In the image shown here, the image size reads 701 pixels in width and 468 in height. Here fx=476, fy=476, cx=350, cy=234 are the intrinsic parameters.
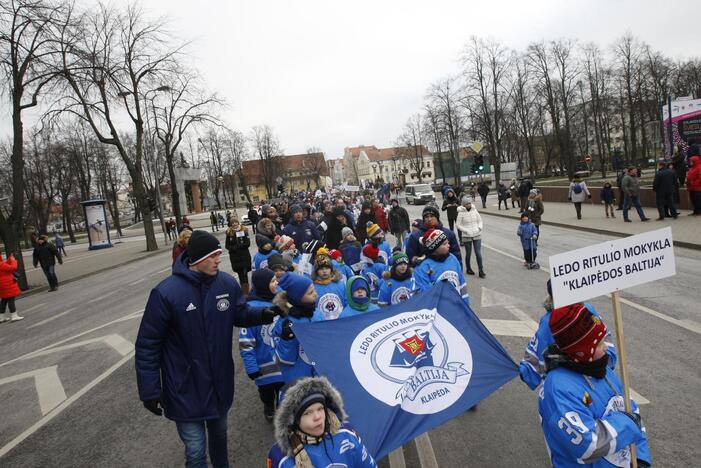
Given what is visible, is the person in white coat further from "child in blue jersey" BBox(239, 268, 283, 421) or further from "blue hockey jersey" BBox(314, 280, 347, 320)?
"child in blue jersey" BBox(239, 268, 283, 421)

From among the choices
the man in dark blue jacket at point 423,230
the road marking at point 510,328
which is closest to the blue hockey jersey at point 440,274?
the road marking at point 510,328

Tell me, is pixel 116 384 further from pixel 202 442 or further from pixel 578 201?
pixel 578 201

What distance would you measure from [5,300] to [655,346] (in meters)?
14.7

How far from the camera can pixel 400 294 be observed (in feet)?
19.0

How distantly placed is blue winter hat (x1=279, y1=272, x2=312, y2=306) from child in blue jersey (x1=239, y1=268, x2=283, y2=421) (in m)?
0.61

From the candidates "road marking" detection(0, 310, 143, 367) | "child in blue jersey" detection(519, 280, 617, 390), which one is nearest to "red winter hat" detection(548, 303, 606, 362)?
"child in blue jersey" detection(519, 280, 617, 390)

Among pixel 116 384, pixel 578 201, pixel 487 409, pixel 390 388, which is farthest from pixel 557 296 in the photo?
pixel 578 201

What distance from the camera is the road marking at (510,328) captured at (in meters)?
6.88

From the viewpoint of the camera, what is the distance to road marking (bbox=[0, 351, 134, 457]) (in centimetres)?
532

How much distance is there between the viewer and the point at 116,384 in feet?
22.4

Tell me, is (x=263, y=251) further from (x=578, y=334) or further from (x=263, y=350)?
(x=578, y=334)

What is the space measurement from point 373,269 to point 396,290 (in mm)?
1689

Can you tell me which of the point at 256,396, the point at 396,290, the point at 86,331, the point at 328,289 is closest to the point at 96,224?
the point at 86,331

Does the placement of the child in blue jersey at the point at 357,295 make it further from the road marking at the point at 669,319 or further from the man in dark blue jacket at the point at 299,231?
the man in dark blue jacket at the point at 299,231
